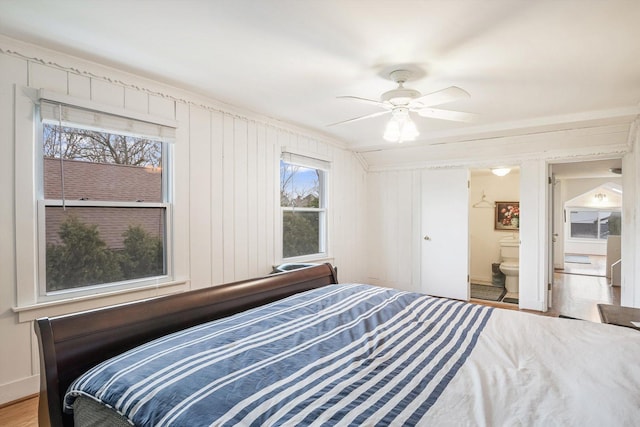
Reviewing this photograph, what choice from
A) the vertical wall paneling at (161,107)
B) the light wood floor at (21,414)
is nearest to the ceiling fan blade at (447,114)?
the vertical wall paneling at (161,107)

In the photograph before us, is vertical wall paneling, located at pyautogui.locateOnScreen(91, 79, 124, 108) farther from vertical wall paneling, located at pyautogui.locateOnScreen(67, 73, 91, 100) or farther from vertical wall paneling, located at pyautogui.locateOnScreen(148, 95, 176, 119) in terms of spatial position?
vertical wall paneling, located at pyautogui.locateOnScreen(148, 95, 176, 119)

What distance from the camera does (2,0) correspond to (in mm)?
1708

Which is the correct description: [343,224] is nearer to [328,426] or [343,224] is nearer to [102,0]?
[102,0]

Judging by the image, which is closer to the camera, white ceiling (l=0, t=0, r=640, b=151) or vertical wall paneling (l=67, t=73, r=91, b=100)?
white ceiling (l=0, t=0, r=640, b=151)

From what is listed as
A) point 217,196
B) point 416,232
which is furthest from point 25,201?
point 416,232

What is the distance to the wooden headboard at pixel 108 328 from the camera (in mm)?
1182

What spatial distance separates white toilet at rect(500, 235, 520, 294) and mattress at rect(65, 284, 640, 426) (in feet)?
13.2

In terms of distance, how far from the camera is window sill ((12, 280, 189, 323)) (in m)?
2.19

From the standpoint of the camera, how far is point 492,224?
5996 mm

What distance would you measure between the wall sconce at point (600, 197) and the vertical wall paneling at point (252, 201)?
31.2 feet

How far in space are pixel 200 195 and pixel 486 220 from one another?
5068 mm

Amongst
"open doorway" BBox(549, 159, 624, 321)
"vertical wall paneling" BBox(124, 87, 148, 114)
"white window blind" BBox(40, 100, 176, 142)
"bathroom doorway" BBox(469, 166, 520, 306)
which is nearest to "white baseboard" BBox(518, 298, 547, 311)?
"open doorway" BBox(549, 159, 624, 321)

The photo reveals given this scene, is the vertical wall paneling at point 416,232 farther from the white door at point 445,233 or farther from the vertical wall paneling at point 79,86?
the vertical wall paneling at point 79,86

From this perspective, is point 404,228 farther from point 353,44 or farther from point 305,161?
point 353,44
